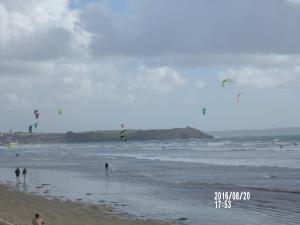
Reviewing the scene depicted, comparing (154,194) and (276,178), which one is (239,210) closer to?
(154,194)

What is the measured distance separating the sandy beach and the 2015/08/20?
18.7 feet

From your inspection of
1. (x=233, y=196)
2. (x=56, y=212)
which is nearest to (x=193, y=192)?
(x=233, y=196)

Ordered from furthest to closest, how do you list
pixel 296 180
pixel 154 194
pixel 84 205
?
pixel 296 180, pixel 154 194, pixel 84 205

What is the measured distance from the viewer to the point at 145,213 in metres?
21.5

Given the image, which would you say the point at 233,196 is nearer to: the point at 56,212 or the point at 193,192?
the point at 193,192

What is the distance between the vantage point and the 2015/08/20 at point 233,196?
24942 mm

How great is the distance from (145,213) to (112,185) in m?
11.3

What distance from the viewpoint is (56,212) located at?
21.9 m

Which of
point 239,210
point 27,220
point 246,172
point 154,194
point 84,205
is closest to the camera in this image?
point 27,220

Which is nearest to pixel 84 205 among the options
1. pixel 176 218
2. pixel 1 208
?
pixel 1 208

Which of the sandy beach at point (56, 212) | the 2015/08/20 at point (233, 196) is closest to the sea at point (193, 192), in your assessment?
the 2015/08/20 at point (233, 196)

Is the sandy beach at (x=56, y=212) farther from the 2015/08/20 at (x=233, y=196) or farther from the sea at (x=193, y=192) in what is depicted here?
the 2015/08/20 at (x=233, y=196)

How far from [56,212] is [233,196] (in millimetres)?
8515

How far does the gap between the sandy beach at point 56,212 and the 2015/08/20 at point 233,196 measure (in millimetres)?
5694
